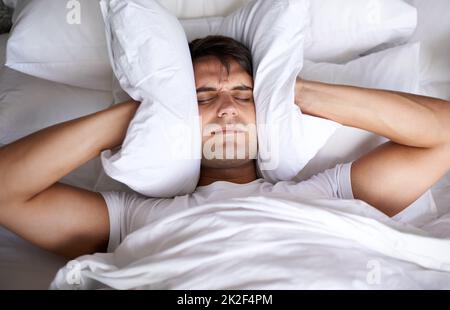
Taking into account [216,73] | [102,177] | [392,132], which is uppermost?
[216,73]

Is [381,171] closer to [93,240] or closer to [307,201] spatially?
[307,201]

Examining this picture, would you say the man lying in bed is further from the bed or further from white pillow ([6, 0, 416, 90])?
white pillow ([6, 0, 416, 90])

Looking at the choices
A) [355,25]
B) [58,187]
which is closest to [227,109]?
[58,187]

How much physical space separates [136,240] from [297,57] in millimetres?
549

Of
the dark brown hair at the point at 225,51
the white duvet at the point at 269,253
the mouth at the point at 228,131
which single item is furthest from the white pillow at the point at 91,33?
the white duvet at the point at 269,253

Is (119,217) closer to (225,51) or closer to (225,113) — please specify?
(225,113)

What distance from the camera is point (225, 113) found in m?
1.05

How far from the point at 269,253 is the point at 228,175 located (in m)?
0.35

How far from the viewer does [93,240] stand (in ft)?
3.30

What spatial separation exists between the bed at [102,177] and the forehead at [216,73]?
0.96 feet

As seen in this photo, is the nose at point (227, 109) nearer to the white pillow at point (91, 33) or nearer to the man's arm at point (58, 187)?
the man's arm at point (58, 187)
